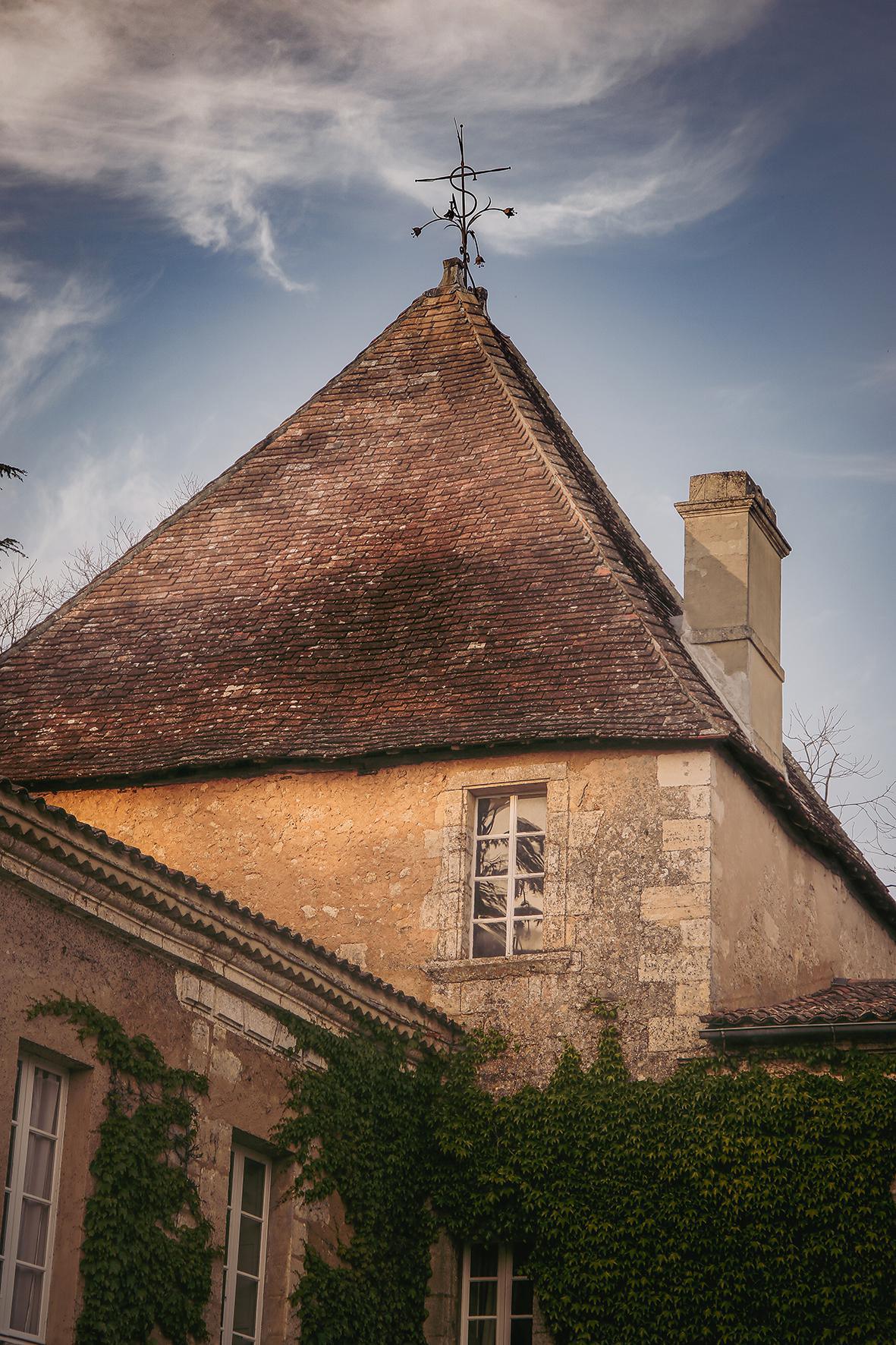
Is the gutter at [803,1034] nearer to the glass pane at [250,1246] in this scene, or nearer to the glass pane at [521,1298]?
the glass pane at [521,1298]

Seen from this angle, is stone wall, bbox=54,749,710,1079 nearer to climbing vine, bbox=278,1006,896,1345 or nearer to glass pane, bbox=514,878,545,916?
glass pane, bbox=514,878,545,916

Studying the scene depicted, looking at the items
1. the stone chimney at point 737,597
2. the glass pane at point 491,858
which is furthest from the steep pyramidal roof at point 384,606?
the glass pane at point 491,858

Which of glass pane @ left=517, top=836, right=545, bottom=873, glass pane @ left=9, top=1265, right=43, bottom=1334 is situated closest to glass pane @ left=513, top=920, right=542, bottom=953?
glass pane @ left=517, top=836, right=545, bottom=873

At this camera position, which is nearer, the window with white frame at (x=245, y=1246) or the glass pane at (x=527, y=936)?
the window with white frame at (x=245, y=1246)

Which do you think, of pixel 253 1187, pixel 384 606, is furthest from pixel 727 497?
pixel 253 1187

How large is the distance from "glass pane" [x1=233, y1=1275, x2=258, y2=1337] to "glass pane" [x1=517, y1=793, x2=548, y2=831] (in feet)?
12.7

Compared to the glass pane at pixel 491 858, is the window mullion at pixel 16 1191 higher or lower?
lower

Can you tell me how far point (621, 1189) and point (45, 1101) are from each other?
152 inches

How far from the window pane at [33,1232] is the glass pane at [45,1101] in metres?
0.36

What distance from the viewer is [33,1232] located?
28.2 feet

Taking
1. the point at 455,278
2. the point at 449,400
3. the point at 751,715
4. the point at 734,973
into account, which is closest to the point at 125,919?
the point at 734,973

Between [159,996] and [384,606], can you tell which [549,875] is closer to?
[384,606]

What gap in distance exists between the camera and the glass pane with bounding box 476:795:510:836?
1285cm

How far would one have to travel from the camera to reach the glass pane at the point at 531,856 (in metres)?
12.7
